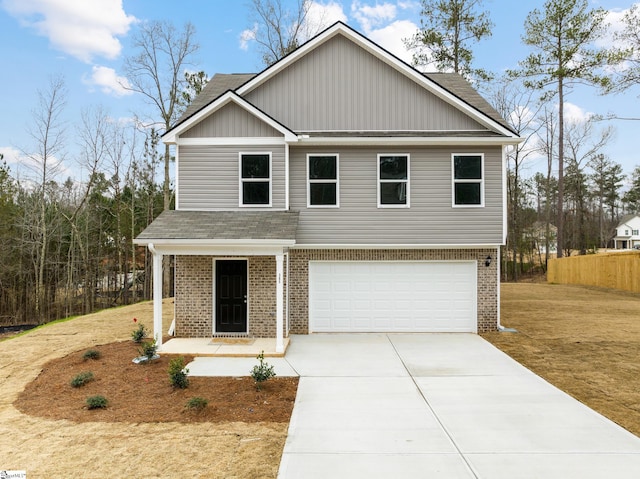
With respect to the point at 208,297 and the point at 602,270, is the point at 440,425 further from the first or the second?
the point at 602,270

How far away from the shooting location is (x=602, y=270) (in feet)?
78.4

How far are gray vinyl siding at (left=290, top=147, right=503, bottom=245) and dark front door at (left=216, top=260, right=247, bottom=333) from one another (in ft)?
6.45

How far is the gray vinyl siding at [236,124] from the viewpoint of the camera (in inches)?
449

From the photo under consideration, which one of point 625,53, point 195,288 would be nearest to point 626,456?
point 195,288

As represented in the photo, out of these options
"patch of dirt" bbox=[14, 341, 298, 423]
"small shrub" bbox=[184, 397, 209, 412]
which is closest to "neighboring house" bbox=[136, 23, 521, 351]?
"patch of dirt" bbox=[14, 341, 298, 423]

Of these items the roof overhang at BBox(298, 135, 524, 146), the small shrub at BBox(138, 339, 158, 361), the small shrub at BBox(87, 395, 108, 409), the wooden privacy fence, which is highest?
the roof overhang at BBox(298, 135, 524, 146)

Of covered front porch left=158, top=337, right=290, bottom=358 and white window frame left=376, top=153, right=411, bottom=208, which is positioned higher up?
white window frame left=376, top=153, right=411, bottom=208

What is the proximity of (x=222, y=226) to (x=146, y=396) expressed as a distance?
14.9 ft

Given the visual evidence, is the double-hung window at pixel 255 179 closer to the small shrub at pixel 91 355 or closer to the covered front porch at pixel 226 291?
the covered front porch at pixel 226 291

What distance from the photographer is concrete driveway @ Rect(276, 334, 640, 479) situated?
15.9 ft

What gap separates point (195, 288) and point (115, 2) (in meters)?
12.7

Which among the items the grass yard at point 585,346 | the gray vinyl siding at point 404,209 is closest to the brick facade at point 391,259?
the gray vinyl siding at point 404,209

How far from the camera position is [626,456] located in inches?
200

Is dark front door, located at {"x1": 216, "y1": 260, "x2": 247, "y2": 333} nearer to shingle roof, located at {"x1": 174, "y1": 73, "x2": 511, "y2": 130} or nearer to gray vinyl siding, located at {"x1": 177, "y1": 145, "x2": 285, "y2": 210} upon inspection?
gray vinyl siding, located at {"x1": 177, "y1": 145, "x2": 285, "y2": 210}
